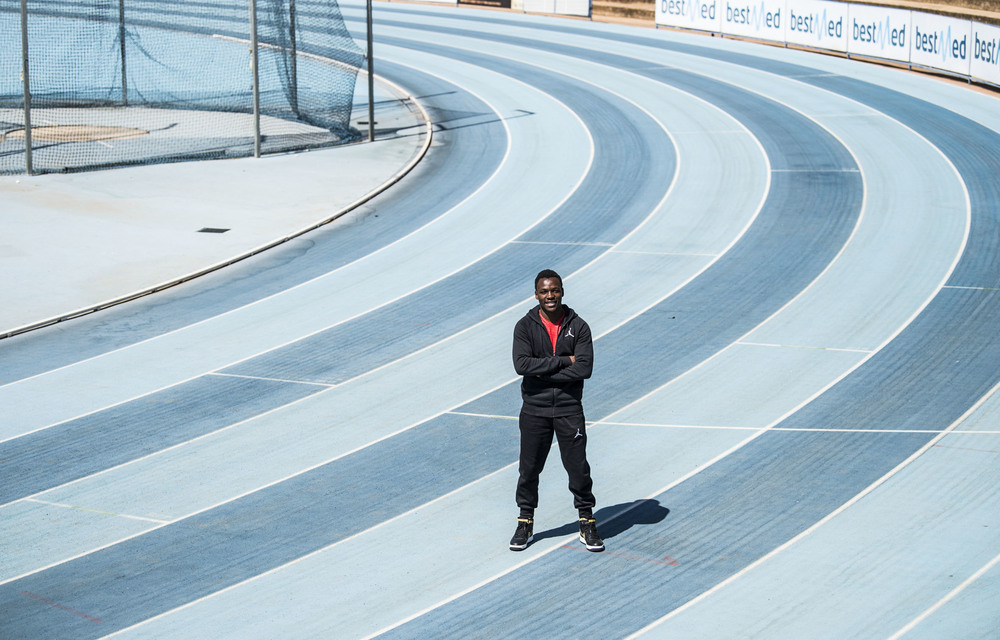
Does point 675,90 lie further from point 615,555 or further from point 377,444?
point 615,555

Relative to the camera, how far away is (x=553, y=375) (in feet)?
26.1

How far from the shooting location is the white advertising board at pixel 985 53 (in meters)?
26.0

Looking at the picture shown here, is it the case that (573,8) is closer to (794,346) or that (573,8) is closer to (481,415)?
(794,346)

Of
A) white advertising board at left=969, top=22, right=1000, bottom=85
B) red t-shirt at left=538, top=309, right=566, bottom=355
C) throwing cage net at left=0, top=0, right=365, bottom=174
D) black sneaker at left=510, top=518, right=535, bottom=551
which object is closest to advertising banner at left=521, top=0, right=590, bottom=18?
throwing cage net at left=0, top=0, right=365, bottom=174

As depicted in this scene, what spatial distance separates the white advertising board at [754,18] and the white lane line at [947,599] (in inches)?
1073

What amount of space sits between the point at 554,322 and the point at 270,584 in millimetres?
2534

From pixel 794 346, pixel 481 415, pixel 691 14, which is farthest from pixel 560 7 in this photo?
pixel 481 415

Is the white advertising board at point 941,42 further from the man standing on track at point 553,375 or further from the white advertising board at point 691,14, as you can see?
the man standing on track at point 553,375

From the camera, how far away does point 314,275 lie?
16062 mm

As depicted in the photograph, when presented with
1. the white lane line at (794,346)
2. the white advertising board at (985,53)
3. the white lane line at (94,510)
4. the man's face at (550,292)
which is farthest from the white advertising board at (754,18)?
→ the white lane line at (94,510)

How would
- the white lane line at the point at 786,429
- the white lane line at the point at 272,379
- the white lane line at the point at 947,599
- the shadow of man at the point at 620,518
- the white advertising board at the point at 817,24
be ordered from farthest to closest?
the white advertising board at the point at 817,24, the white lane line at the point at 272,379, the white lane line at the point at 786,429, the shadow of man at the point at 620,518, the white lane line at the point at 947,599

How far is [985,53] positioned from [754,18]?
8717 millimetres

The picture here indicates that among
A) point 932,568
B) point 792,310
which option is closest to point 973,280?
point 792,310

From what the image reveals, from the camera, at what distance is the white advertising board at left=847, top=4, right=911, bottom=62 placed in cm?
2933
